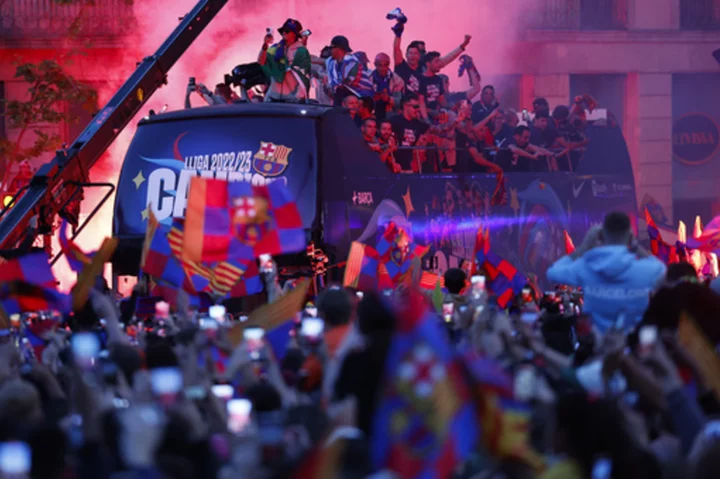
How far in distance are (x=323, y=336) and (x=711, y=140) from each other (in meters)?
27.4

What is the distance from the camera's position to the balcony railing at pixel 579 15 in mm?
32875

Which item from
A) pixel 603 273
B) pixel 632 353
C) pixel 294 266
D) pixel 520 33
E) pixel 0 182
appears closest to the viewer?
pixel 632 353

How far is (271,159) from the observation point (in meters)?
15.3

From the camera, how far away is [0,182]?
28359mm

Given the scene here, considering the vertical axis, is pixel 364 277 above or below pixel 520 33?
below

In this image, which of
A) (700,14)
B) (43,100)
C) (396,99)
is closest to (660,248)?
(396,99)

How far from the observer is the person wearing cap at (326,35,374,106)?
1705 centimetres

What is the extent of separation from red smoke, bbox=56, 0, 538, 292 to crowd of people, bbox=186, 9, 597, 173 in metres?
9.47

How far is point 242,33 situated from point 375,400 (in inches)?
878

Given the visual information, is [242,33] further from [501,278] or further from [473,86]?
[501,278]

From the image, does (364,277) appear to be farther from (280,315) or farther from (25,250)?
(280,315)

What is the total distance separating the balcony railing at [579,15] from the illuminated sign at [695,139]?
2.42 m

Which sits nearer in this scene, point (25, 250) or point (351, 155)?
point (25, 250)

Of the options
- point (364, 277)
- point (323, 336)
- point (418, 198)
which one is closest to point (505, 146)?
point (418, 198)
